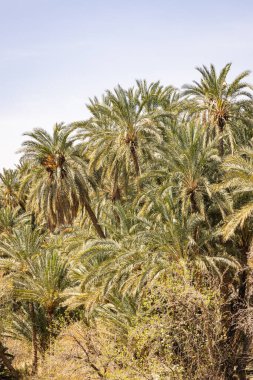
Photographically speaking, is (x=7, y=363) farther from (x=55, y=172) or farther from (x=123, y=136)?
(x=123, y=136)


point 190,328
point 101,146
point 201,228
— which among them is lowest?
point 190,328

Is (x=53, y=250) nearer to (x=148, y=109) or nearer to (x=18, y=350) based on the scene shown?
(x=18, y=350)

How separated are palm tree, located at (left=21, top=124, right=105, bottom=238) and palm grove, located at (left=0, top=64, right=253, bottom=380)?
6cm

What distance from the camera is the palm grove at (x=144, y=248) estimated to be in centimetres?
1493

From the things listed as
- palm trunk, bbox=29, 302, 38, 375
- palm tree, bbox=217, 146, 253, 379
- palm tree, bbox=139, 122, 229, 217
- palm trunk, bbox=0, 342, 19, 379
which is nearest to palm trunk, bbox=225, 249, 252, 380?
palm tree, bbox=217, 146, 253, 379

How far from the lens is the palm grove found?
14930 millimetres

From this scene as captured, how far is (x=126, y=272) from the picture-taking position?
17969 millimetres

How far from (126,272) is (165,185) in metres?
4.71

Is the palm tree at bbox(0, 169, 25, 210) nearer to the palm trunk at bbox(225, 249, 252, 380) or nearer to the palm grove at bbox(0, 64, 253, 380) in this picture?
the palm grove at bbox(0, 64, 253, 380)

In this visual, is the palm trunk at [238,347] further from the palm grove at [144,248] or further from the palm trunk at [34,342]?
the palm trunk at [34,342]

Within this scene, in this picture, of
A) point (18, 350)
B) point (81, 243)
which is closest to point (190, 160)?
point (81, 243)

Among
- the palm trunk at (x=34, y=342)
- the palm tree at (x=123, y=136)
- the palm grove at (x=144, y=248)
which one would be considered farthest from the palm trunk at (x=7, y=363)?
the palm tree at (x=123, y=136)

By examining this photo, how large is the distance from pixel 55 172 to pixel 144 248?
25.5 ft

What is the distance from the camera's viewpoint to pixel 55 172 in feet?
74.8
